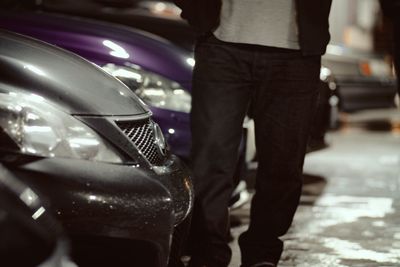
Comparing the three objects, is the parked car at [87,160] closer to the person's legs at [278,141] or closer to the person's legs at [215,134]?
the person's legs at [215,134]

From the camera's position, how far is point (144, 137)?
2994mm

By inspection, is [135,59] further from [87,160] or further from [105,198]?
[105,198]

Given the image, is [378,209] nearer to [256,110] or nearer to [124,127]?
[256,110]

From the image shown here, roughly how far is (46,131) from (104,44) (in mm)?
1736

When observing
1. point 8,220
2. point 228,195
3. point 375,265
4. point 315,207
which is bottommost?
point 315,207

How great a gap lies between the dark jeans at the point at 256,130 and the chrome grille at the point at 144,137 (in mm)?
428

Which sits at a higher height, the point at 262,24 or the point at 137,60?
the point at 262,24

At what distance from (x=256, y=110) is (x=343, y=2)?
16180 mm

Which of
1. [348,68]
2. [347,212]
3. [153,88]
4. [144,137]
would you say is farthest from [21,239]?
[348,68]

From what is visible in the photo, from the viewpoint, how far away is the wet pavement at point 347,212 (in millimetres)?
4180

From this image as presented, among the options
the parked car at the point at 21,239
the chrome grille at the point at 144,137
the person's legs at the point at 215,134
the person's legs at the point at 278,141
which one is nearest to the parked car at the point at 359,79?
the person's legs at the point at 278,141

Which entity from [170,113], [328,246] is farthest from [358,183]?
[170,113]

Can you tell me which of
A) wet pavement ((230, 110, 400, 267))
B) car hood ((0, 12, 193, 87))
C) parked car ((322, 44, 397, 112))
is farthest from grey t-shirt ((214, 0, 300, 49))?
parked car ((322, 44, 397, 112))

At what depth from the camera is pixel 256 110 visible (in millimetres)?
3541
